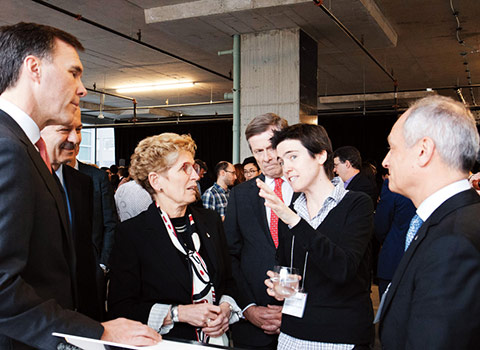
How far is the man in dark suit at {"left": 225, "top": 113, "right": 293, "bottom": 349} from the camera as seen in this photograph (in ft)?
8.33

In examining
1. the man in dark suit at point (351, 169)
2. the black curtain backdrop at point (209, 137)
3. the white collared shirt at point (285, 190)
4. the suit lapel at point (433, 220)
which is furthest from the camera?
the black curtain backdrop at point (209, 137)

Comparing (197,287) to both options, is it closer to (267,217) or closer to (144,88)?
(267,217)

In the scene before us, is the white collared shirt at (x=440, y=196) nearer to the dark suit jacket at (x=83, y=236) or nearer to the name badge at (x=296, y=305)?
the name badge at (x=296, y=305)

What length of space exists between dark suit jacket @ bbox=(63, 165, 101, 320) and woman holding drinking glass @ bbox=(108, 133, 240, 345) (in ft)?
0.34

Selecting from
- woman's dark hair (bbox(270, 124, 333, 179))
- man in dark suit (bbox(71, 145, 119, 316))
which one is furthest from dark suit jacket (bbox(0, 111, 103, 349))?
man in dark suit (bbox(71, 145, 119, 316))

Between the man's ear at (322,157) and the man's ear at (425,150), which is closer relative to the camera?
the man's ear at (425,150)

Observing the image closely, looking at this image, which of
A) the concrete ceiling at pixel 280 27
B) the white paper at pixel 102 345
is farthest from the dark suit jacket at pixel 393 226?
the white paper at pixel 102 345

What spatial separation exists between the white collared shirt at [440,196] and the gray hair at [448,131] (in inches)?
2.0

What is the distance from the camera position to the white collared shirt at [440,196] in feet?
4.44

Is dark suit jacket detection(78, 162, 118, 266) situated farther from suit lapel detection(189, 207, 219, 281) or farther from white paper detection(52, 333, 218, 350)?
white paper detection(52, 333, 218, 350)

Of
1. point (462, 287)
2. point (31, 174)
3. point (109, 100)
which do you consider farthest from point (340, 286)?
point (109, 100)

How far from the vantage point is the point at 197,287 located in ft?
7.46

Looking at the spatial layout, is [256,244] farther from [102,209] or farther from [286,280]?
[102,209]

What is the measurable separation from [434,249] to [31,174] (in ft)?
3.65
